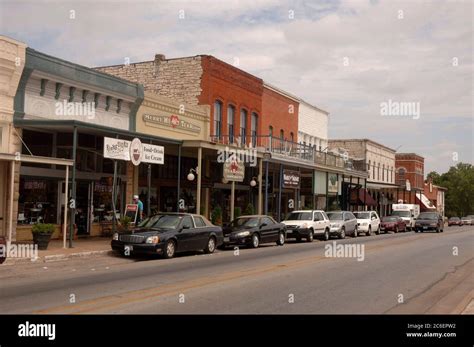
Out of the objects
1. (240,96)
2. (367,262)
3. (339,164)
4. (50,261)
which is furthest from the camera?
(339,164)

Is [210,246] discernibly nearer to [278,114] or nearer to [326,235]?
[326,235]

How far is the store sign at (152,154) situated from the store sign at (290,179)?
37.5ft

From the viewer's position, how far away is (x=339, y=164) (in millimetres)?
41688

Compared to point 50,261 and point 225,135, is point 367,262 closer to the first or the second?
point 50,261

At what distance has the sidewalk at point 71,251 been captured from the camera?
1572 centimetres

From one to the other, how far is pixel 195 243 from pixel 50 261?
4939 millimetres

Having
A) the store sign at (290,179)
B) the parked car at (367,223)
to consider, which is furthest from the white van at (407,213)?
the store sign at (290,179)

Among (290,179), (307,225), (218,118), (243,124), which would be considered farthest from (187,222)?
(243,124)

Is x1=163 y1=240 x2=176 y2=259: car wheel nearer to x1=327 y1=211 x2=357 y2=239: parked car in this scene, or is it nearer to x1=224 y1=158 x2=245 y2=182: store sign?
x1=224 y1=158 x2=245 y2=182: store sign

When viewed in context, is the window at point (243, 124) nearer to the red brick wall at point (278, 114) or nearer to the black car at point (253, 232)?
the red brick wall at point (278, 114)

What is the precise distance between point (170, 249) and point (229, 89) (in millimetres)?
16779

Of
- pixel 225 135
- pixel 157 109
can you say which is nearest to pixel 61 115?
pixel 157 109

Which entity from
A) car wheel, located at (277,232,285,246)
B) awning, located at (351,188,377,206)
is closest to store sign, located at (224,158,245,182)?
car wheel, located at (277,232,285,246)

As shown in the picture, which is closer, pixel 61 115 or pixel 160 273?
pixel 160 273
